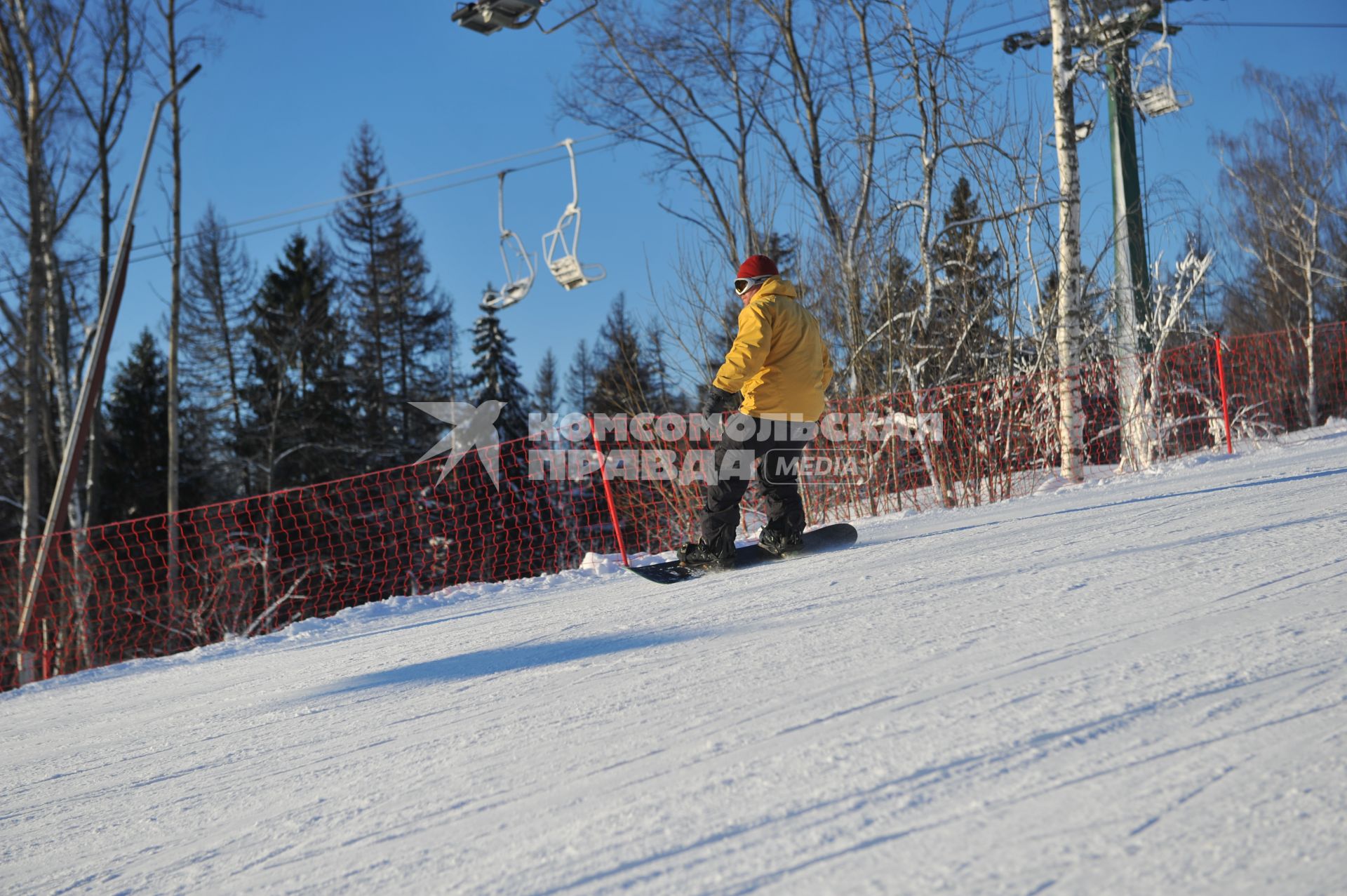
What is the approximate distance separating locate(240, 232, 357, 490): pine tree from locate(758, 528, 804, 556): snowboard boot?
16.3m

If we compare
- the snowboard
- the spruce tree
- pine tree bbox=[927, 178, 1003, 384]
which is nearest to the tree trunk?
pine tree bbox=[927, 178, 1003, 384]

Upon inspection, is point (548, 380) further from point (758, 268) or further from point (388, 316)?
point (758, 268)

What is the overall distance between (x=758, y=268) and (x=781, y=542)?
4.47 feet

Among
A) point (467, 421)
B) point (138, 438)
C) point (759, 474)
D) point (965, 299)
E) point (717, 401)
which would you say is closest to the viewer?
point (717, 401)

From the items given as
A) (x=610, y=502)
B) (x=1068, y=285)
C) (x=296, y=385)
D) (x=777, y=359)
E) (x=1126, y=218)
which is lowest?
(x=610, y=502)

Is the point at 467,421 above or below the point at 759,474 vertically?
above

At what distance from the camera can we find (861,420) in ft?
25.5

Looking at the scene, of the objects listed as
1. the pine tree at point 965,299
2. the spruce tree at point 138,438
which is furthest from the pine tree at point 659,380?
the spruce tree at point 138,438

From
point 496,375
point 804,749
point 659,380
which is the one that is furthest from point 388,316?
point 804,749

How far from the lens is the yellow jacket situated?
12.5 ft

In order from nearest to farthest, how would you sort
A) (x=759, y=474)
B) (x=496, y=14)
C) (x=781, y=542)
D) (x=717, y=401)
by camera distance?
(x=717, y=401) < (x=759, y=474) < (x=781, y=542) < (x=496, y=14)

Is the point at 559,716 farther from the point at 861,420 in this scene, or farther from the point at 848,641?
the point at 861,420

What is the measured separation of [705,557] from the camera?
4301mm

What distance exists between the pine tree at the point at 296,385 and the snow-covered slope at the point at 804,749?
17.2 metres
